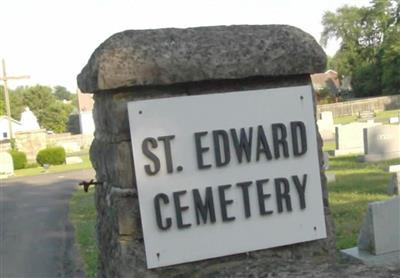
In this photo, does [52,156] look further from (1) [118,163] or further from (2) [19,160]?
(1) [118,163]

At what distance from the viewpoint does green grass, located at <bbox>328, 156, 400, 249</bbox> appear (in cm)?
722

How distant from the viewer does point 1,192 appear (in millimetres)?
18094

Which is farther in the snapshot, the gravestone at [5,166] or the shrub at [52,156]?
the shrub at [52,156]

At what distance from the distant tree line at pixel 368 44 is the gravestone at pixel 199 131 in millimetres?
54699

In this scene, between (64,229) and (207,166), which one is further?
(64,229)

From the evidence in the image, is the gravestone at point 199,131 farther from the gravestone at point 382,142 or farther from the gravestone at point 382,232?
the gravestone at point 382,142

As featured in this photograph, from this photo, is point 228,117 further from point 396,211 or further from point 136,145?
point 396,211

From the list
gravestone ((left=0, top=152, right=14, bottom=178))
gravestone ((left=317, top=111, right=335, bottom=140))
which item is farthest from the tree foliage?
gravestone ((left=317, top=111, right=335, bottom=140))

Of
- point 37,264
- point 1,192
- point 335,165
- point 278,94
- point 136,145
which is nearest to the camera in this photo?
point 136,145

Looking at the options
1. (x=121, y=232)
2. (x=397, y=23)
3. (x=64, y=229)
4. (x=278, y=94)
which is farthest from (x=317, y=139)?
(x=397, y=23)

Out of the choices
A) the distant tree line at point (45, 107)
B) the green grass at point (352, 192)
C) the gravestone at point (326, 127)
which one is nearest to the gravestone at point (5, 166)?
the gravestone at point (326, 127)

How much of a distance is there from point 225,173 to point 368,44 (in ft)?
239

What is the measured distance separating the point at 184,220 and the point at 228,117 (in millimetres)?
490

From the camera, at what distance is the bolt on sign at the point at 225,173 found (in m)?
2.39
